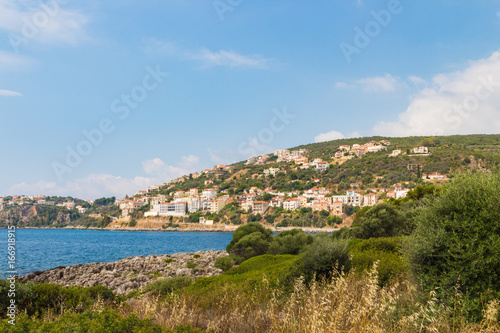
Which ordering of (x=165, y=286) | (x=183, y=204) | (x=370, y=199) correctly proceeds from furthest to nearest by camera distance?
1. (x=183, y=204)
2. (x=370, y=199)
3. (x=165, y=286)

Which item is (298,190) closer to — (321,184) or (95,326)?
(321,184)

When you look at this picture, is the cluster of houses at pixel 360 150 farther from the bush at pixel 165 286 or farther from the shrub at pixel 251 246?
the bush at pixel 165 286

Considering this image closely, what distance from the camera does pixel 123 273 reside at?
22.3 m

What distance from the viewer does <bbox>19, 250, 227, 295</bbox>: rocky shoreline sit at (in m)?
18.7

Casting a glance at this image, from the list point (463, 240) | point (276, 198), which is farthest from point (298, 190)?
point (463, 240)

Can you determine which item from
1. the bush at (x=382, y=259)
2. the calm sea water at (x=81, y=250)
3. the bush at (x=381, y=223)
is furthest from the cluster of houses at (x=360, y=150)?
the bush at (x=382, y=259)

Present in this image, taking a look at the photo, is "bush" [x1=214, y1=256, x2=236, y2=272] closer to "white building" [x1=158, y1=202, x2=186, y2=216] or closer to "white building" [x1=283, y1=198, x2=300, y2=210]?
"white building" [x1=283, y1=198, x2=300, y2=210]

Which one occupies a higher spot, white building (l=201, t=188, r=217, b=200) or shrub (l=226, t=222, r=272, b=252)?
white building (l=201, t=188, r=217, b=200)

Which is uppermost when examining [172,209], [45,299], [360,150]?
[360,150]

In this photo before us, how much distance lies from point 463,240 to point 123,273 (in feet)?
71.1

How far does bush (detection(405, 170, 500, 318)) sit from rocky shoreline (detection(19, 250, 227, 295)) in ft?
49.8

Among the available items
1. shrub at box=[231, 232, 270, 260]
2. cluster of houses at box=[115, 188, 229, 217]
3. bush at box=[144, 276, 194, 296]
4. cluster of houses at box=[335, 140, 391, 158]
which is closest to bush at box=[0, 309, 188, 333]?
bush at box=[144, 276, 194, 296]

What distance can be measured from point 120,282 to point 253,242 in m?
9.35

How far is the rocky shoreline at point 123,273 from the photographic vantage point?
18.7m
